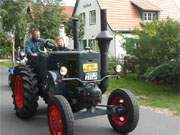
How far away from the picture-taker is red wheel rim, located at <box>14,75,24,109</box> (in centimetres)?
999

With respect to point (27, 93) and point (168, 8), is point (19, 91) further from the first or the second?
point (168, 8)

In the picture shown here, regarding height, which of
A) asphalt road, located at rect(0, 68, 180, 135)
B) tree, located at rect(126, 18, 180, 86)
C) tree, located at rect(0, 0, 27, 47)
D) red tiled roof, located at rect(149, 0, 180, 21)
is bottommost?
asphalt road, located at rect(0, 68, 180, 135)

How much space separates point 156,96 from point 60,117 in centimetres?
678

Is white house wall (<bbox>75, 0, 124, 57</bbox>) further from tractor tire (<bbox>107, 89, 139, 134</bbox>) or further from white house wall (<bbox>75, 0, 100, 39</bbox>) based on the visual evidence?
tractor tire (<bbox>107, 89, 139, 134</bbox>)

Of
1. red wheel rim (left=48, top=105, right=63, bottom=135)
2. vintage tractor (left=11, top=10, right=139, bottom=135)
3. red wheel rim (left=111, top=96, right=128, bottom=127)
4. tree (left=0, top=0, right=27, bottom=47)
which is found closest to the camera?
red wheel rim (left=48, top=105, right=63, bottom=135)

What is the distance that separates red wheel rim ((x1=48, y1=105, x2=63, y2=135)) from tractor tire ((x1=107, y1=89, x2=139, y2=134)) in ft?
Answer: 4.40

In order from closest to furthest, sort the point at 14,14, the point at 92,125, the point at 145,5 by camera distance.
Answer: the point at 92,125
the point at 14,14
the point at 145,5

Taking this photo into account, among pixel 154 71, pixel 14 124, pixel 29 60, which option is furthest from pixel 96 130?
pixel 154 71

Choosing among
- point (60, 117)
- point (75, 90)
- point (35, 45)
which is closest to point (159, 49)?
point (35, 45)

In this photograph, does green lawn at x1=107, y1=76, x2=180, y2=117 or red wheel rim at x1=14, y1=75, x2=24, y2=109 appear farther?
green lawn at x1=107, y1=76, x2=180, y2=117

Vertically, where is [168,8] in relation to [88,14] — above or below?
above

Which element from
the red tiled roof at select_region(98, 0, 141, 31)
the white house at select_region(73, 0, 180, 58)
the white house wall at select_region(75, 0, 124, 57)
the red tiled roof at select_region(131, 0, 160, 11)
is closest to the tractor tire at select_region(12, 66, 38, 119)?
the white house at select_region(73, 0, 180, 58)

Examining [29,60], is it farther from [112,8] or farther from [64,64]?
[112,8]

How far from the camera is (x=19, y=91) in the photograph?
34.0 feet
